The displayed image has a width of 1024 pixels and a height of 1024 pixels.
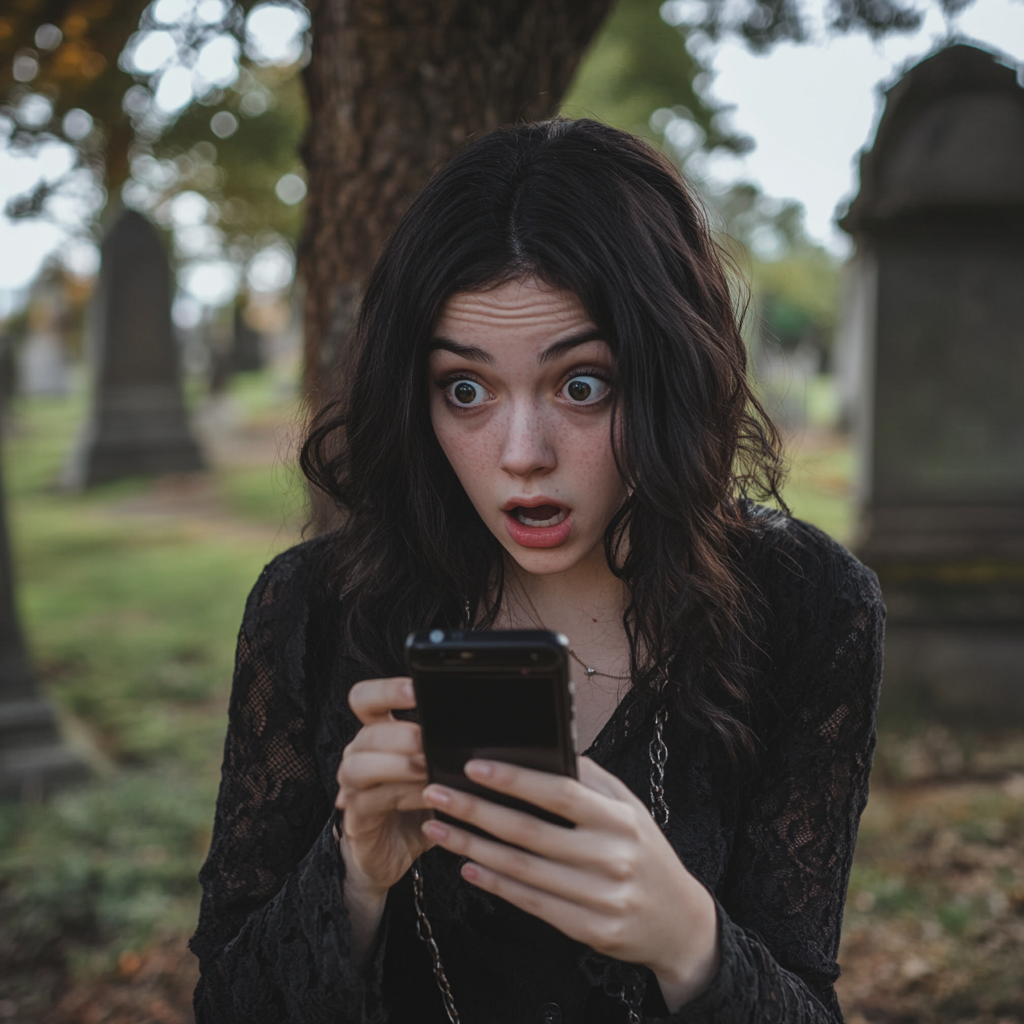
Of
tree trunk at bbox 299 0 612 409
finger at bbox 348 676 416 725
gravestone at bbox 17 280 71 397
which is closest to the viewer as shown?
finger at bbox 348 676 416 725

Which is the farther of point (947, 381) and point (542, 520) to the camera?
point (947, 381)

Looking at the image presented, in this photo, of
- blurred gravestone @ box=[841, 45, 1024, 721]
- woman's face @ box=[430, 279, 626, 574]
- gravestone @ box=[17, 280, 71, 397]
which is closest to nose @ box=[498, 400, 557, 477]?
woman's face @ box=[430, 279, 626, 574]

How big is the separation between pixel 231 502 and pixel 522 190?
972 cm

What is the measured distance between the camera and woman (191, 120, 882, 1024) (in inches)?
55.3

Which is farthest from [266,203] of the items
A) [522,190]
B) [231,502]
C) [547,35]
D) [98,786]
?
[522,190]

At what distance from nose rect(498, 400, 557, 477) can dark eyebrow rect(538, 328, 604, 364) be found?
0.07 meters

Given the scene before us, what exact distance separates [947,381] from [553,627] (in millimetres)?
4602

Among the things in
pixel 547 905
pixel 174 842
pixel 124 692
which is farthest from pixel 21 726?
pixel 547 905

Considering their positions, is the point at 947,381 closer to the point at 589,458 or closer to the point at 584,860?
the point at 589,458

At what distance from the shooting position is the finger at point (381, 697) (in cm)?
126

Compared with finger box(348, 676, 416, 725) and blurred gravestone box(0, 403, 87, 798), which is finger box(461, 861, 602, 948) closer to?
finger box(348, 676, 416, 725)

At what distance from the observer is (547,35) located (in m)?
2.52

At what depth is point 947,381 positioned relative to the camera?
557 centimetres

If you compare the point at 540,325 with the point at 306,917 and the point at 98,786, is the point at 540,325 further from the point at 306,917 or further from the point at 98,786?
the point at 98,786
